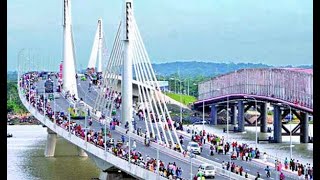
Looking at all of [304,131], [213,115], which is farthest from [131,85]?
[213,115]

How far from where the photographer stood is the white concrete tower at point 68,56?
280 ft

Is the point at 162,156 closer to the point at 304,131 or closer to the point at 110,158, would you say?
the point at 110,158

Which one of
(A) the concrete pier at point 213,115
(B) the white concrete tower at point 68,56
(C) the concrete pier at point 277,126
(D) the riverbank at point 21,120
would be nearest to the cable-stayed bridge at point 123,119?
(B) the white concrete tower at point 68,56

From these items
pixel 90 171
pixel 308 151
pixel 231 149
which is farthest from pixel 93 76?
pixel 231 149

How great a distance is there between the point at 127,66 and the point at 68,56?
3197cm

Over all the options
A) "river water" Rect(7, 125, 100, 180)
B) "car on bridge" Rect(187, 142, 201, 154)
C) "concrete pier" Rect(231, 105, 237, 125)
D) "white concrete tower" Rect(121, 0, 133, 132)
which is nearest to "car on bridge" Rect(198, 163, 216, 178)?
"car on bridge" Rect(187, 142, 201, 154)

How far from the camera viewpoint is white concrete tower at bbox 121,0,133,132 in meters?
54.9

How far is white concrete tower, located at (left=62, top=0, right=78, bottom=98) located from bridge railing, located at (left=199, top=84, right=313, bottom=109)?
2065cm

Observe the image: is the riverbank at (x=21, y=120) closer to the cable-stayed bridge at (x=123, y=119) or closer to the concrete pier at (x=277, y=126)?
the cable-stayed bridge at (x=123, y=119)

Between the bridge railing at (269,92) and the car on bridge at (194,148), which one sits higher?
the bridge railing at (269,92)

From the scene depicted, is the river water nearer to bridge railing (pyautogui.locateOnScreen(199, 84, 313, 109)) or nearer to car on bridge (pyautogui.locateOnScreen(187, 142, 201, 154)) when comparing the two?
car on bridge (pyautogui.locateOnScreen(187, 142, 201, 154))

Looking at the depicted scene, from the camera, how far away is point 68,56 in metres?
87.2

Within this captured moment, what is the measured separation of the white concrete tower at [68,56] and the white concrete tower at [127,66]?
29.4m

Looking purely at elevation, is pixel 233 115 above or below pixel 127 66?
below
